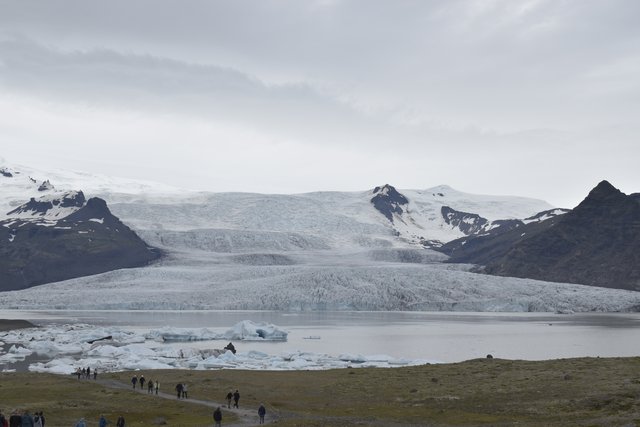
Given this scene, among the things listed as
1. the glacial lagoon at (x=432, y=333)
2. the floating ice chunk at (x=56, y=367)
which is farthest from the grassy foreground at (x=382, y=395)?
the glacial lagoon at (x=432, y=333)

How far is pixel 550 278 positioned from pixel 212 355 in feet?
441

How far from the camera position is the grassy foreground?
33.5 m

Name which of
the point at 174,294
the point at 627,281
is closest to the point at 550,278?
the point at 627,281

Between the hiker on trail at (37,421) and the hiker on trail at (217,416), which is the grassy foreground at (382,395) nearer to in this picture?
the hiker on trail at (217,416)

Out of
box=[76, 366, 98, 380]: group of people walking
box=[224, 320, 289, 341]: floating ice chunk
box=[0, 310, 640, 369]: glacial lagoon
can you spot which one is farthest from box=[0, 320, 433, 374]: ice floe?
box=[76, 366, 98, 380]: group of people walking

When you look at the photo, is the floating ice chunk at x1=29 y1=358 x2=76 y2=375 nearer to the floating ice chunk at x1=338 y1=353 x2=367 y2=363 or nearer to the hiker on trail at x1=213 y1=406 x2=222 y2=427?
the floating ice chunk at x1=338 y1=353 x2=367 y2=363

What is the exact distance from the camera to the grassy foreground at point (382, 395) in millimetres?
33500

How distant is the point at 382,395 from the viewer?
136 feet

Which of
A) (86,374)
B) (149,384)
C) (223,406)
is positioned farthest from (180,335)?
(223,406)

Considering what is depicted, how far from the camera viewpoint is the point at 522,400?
3750 centimetres

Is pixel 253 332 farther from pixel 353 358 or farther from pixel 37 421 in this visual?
pixel 37 421

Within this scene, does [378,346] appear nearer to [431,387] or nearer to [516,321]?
[431,387]

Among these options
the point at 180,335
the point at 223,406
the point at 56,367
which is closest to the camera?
the point at 223,406

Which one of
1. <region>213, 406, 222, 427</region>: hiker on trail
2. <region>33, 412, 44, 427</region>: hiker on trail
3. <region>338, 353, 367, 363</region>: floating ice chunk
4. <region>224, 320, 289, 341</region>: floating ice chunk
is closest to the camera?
<region>33, 412, 44, 427</region>: hiker on trail
